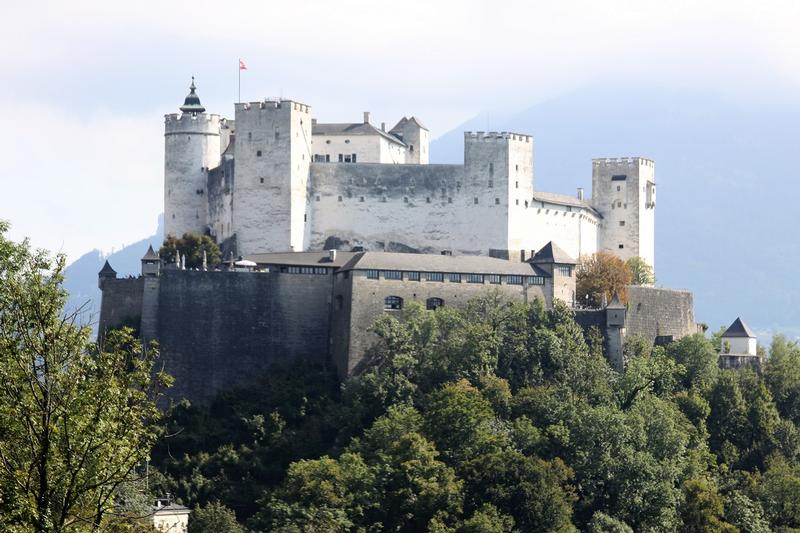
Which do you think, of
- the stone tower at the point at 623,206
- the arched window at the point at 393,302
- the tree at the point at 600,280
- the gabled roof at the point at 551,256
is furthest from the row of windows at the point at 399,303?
the stone tower at the point at 623,206

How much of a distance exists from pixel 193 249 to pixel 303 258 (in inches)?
291

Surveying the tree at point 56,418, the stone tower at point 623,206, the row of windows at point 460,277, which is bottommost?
the tree at point 56,418

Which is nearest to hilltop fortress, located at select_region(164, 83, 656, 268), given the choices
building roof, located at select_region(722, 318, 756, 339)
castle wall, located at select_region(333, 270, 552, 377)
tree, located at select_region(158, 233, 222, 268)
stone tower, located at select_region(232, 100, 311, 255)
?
stone tower, located at select_region(232, 100, 311, 255)

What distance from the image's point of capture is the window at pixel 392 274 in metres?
79.1

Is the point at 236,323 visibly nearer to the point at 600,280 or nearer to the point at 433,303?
the point at 433,303

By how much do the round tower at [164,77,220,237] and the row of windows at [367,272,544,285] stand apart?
14.2 meters

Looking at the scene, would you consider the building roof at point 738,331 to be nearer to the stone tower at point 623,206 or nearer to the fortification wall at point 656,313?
the fortification wall at point 656,313

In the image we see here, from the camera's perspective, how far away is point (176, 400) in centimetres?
7731

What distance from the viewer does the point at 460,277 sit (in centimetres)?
8069

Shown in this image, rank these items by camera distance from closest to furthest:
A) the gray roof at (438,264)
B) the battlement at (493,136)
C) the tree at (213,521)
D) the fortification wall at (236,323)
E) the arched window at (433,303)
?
the tree at (213,521), the fortification wall at (236,323), the gray roof at (438,264), the arched window at (433,303), the battlement at (493,136)

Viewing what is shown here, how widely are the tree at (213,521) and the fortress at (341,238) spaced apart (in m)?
10.5

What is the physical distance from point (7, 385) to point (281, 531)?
33.6 metres

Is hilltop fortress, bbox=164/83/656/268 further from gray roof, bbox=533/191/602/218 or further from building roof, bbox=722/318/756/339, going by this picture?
building roof, bbox=722/318/756/339

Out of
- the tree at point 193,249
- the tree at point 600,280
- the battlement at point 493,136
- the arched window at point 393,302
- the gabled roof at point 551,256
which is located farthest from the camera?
the battlement at point 493,136
